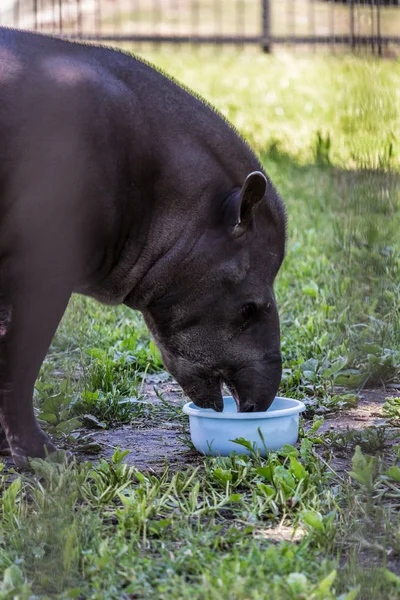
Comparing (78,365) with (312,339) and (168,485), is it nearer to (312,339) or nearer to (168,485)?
(312,339)

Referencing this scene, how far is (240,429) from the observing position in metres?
3.58

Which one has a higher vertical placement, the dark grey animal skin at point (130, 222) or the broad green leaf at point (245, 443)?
the dark grey animal skin at point (130, 222)

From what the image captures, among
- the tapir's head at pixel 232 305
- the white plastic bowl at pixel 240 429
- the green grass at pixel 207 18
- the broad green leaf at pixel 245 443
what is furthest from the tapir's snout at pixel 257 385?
the green grass at pixel 207 18

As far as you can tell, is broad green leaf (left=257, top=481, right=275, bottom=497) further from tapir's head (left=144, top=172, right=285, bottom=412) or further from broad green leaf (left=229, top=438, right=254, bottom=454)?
tapir's head (left=144, top=172, right=285, bottom=412)

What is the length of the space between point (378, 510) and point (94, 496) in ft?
2.78

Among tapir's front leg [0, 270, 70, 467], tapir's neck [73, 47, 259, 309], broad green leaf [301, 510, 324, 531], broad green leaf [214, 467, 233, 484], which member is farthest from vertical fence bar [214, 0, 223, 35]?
broad green leaf [301, 510, 324, 531]

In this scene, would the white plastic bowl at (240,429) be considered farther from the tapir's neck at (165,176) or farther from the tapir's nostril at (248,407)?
the tapir's neck at (165,176)

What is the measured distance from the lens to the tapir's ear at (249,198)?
348 cm

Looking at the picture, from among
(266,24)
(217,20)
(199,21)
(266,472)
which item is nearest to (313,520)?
(266,472)

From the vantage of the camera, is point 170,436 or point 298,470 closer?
point 298,470

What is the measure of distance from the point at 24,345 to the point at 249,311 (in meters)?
0.81

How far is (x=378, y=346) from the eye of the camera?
4.46 m

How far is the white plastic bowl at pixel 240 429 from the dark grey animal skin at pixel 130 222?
18cm

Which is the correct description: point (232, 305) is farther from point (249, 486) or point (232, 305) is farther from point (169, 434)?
point (249, 486)
